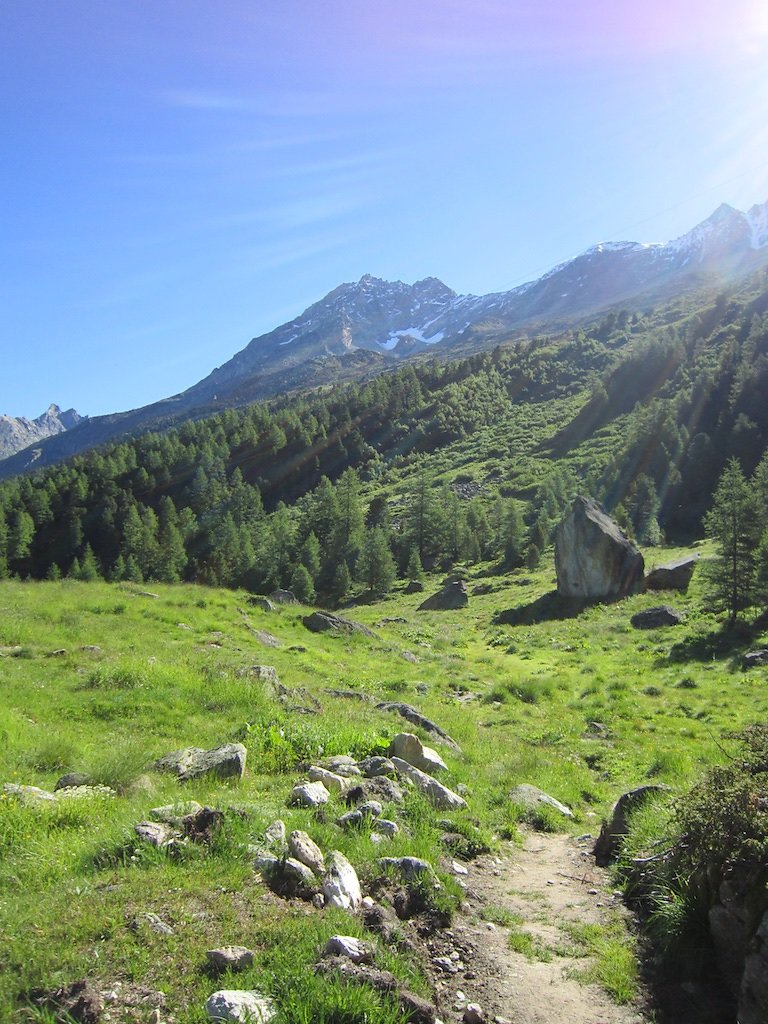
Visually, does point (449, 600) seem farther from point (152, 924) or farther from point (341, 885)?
point (152, 924)

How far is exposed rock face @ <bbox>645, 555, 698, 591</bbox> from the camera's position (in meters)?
45.8

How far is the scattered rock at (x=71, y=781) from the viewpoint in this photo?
8.12 meters

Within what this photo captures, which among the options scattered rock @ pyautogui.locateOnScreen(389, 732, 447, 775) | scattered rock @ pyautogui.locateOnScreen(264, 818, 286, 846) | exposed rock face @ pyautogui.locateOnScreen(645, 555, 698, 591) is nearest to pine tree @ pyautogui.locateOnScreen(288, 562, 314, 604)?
exposed rock face @ pyautogui.locateOnScreen(645, 555, 698, 591)

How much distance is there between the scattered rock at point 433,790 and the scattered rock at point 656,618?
3093 cm

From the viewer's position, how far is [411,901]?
6332mm

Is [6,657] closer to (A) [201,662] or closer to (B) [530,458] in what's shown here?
(A) [201,662]

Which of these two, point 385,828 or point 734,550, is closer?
point 385,828

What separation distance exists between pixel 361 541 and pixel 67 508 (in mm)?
73669

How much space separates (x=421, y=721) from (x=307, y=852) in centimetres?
807

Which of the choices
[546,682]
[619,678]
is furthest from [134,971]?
[619,678]

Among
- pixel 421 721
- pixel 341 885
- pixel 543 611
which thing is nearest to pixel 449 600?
pixel 543 611

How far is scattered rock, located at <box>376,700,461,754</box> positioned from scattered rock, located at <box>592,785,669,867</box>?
461 cm

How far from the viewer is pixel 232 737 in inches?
427

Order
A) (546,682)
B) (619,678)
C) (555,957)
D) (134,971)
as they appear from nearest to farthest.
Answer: (134,971), (555,957), (546,682), (619,678)
